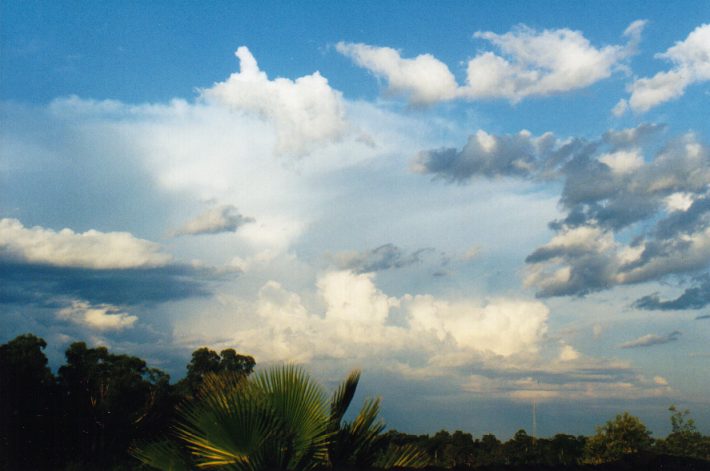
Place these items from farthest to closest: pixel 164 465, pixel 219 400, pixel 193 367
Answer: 1. pixel 193 367
2. pixel 164 465
3. pixel 219 400

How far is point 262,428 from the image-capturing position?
29.8ft

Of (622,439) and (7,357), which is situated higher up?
(7,357)

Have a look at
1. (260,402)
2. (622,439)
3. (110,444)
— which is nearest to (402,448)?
(260,402)

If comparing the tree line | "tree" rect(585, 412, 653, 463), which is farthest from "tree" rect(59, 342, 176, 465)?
"tree" rect(585, 412, 653, 463)

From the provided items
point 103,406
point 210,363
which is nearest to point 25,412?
point 103,406

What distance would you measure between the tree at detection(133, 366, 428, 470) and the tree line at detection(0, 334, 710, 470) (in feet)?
0.04

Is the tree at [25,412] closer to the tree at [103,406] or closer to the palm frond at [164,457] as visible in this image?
the tree at [103,406]

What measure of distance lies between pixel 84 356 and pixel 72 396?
18.9 feet

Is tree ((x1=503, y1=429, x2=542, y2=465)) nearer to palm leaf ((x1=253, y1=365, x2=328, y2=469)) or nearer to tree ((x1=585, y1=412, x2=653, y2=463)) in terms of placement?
tree ((x1=585, y1=412, x2=653, y2=463))

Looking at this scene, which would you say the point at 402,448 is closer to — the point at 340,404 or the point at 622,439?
the point at 340,404

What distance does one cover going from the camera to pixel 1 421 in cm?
3120

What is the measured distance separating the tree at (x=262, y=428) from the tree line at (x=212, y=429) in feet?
0.04

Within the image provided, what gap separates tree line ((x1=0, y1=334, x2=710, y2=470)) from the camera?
9188 millimetres

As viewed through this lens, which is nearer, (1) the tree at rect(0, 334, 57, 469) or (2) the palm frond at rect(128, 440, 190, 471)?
(2) the palm frond at rect(128, 440, 190, 471)
